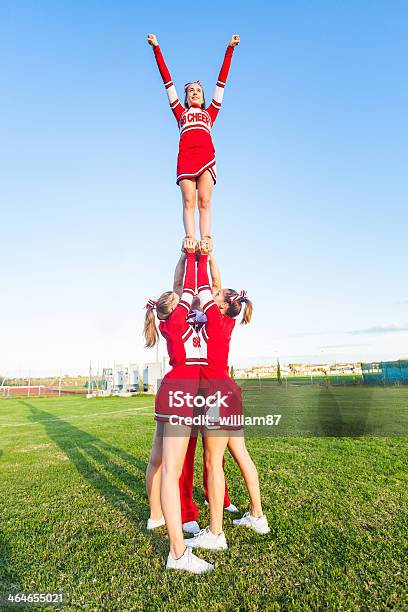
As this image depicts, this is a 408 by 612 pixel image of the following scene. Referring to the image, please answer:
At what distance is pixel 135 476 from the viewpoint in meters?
5.83

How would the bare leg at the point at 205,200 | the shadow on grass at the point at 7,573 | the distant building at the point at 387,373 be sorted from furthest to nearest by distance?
the distant building at the point at 387,373
the bare leg at the point at 205,200
the shadow on grass at the point at 7,573

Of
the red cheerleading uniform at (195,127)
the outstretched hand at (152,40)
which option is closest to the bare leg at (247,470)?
the red cheerleading uniform at (195,127)

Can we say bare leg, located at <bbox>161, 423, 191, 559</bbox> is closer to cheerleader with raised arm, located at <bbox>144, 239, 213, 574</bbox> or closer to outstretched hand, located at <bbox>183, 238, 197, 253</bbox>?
cheerleader with raised arm, located at <bbox>144, 239, 213, 574</bbox>

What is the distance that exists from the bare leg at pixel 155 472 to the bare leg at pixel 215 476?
0.50 meters

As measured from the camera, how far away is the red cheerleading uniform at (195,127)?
434 centimetres

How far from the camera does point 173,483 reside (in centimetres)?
296

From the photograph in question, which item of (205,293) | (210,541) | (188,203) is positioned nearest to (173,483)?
(210,541)

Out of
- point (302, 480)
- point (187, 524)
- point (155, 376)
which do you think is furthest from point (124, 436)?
point (155, 376)

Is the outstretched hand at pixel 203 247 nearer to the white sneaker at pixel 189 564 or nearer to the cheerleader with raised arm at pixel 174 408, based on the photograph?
the cheerleader with raised arm at pixel 174 408

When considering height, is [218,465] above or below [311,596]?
above

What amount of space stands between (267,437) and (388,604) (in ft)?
22.8

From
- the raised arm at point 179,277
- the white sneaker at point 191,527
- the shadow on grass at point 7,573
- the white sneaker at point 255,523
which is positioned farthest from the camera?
the raised arm at point 179,277

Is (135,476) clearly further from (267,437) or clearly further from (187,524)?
(267,437)

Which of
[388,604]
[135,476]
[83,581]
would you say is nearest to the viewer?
[388,604]
